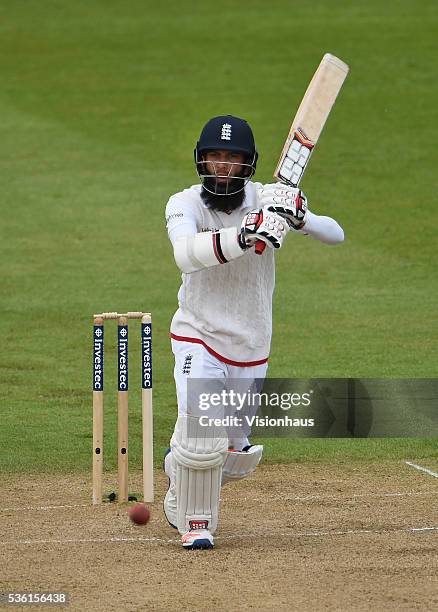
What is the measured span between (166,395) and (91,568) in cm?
444

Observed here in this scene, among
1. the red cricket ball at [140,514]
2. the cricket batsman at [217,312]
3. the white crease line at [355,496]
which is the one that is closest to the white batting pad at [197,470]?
the cricket batsman at [217,312]

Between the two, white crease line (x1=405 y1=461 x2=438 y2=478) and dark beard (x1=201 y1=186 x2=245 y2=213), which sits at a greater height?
dark beard (x1=201 y1=186 x2=245 y2=213)

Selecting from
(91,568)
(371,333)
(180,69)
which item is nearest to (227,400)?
(91,568)

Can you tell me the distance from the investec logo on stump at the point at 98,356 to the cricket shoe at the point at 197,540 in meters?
1.28

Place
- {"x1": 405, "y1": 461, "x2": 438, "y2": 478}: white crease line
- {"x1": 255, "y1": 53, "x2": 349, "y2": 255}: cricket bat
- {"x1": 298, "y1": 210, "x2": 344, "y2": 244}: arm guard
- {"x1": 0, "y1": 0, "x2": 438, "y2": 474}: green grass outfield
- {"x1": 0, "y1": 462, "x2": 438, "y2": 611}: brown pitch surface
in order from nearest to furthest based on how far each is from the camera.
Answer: {"x1": 0, "y1": 462, "x2": 438, "y2": 611}: brown pitch surface, {"x1": 298, "y1": 210, "x2": 344, "y2": 244}: arm guard, {"x1": 255, "y1": 53, "x2": 349, "y2": 255}: cricket bat, {"x1": 405, "y1": 461, "x2": 438, "y2": 478}: white crease line, {"x1": 0, "y1": 0, "x2": 438, "y2": 474}: green grass outfield

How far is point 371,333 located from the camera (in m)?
12.6

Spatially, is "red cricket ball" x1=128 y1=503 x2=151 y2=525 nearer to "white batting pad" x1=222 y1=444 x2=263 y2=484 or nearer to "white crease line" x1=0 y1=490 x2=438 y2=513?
"white batting pad" x1=222 y1=444 x2=263 y2=484

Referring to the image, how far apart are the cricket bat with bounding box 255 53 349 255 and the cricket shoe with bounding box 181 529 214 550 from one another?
188 cm

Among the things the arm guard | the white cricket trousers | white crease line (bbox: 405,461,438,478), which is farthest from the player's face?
white crease line (bbox: 405,461,438,478)

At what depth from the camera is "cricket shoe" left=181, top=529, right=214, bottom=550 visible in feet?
22.5

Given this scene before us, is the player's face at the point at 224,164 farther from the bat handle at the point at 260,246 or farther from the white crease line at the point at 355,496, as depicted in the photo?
the white crease line at the point at 355,496

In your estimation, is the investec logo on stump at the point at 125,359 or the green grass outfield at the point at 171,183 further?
the green grass outfield at the point at 171,183

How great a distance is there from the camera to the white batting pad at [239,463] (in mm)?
7133

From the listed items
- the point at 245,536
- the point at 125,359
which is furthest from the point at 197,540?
the point at 125,359
